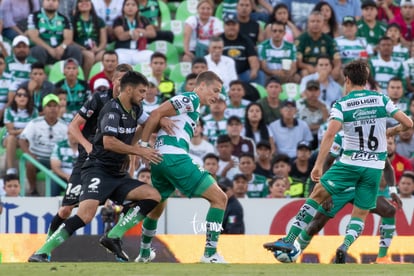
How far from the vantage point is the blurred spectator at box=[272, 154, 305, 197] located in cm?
1916

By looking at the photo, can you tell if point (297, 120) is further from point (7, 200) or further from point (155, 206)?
point (155, 206)

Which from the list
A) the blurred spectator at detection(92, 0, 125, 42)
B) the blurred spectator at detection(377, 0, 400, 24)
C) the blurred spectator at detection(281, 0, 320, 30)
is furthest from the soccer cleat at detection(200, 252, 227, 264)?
the blurred spectator at detection(377, 0, 400, 24)

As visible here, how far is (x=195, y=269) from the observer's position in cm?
1155

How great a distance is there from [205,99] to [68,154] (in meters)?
6.31

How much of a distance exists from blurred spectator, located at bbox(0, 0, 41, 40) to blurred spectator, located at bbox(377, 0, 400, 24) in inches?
255

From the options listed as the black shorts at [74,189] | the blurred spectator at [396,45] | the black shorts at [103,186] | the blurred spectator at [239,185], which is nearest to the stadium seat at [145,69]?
the blurred spectator at [239,185]

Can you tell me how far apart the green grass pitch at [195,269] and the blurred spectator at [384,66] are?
10.1 m

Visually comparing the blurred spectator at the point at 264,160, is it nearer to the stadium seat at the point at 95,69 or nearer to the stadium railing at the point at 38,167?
the stadium railing at the point at 38,167

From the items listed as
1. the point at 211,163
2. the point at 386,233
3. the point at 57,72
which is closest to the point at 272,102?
the point at 211,163

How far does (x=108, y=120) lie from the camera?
12766 millimetres

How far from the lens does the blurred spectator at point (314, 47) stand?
22297 mm

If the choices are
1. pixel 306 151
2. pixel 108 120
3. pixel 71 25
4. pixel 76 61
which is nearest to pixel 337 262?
pixel 108 120

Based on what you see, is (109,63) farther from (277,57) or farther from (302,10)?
(302,10)

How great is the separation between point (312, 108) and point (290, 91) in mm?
807
